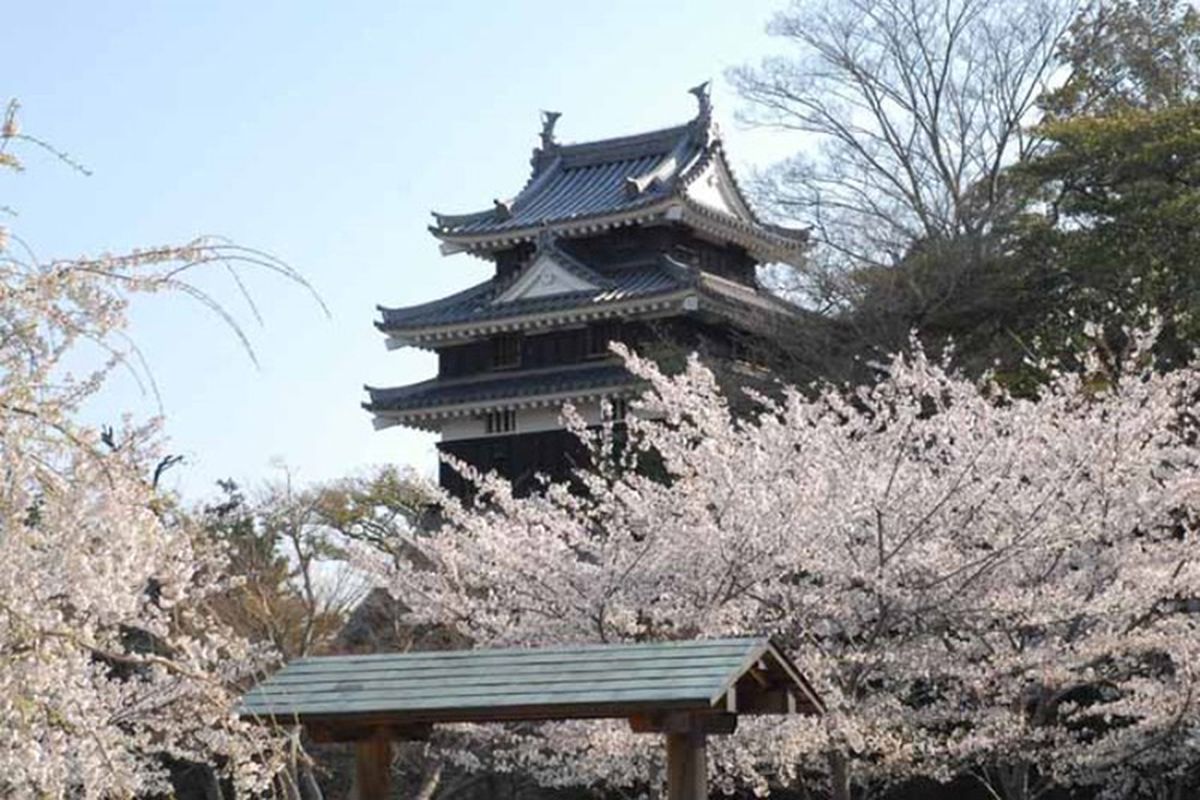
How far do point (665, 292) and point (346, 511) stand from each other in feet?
21.1

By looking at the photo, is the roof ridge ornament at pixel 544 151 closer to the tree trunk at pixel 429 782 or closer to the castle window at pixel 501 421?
the castle window at pixel 501 421

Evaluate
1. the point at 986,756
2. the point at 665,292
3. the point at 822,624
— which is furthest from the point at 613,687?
the point at 665,292

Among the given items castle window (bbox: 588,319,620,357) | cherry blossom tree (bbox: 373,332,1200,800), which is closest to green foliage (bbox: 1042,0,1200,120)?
castle window (bbox: 588,319,620,357)

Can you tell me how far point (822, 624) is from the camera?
11742 mm

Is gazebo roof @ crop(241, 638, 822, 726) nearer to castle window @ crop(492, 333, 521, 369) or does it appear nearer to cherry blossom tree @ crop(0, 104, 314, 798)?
cherry blossom tree @ crop(0, 104, 314, 798)

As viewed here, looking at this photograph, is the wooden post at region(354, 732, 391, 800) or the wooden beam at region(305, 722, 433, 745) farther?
the wooden post at region(354, 732, 391, 800)

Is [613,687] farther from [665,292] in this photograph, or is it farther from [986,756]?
[665,292]

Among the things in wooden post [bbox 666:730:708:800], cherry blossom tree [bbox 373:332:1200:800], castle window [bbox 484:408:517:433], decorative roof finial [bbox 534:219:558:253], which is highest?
decorative roof finial [bbox 534:219:558:253]

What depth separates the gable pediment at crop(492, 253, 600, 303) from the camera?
92.3 ft

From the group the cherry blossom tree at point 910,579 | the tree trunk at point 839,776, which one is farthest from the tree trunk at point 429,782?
the tree trunk at point 839,776

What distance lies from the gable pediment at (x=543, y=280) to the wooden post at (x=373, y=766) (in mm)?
19894

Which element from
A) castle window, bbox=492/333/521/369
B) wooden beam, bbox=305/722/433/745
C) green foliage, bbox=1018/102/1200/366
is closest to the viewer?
wooden beam, bbox=305/722/433/745

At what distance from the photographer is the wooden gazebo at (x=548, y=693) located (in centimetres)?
746

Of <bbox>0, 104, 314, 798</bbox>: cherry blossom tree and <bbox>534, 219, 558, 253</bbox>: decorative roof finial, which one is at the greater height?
<bbox>534, 219, 558, 253</bbox>: decorative roof finial
